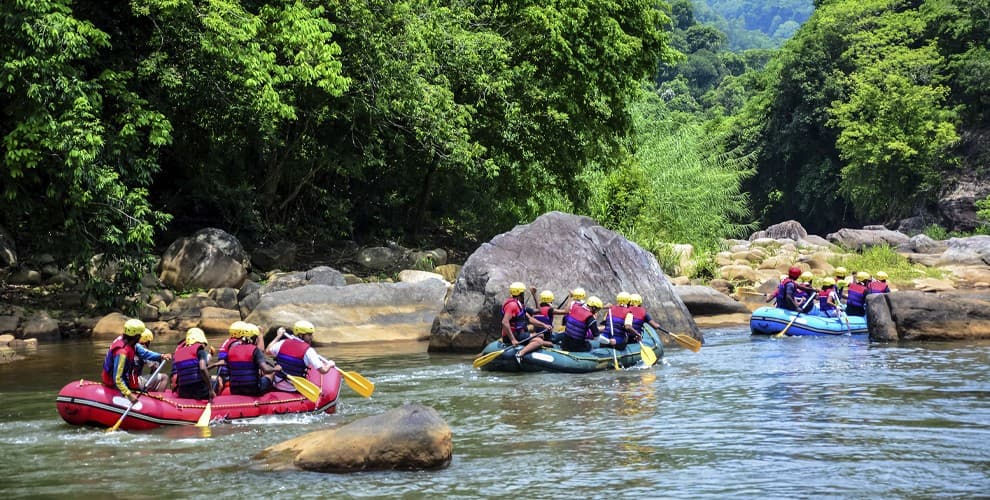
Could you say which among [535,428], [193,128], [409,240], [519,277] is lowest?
[535,428]

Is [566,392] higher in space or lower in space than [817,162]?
lower

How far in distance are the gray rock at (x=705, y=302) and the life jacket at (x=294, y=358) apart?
12.2m

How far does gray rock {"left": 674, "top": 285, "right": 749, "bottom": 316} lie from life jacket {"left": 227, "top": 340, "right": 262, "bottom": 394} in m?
12.8

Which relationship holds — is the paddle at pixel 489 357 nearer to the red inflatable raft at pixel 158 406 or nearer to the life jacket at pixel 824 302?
the red inflatable raft at pixel 158 406

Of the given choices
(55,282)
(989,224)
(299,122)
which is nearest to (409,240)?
(299,122)

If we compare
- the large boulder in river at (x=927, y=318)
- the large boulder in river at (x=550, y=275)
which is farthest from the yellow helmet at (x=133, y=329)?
the large boulder in river at (x=927, y=318)

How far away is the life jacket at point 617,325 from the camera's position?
16141mm

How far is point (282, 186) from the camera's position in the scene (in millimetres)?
28594

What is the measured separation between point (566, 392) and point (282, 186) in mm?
16649

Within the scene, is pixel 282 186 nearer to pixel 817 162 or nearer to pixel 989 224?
pixel 989 224

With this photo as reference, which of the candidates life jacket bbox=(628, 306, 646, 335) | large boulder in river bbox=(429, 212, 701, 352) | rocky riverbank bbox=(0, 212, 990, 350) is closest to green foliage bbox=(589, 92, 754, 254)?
rocky riverbank bbox=(0, 212, 990, 350)

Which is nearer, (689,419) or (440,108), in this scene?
(689,419)

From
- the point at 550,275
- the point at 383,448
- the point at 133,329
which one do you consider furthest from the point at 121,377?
the point at 550,275

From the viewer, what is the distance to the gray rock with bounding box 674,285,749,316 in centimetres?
2302
